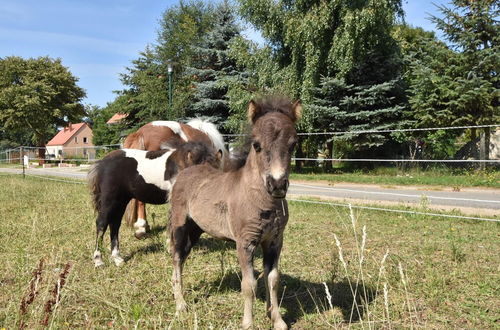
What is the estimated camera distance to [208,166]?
385 cm

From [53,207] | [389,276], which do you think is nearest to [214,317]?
[389,276]

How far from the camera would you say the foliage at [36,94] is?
3969cm

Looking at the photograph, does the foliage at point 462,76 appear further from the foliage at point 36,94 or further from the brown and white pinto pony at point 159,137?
the foliage at point 36,94

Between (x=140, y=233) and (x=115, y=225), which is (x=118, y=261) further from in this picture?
(x=140, y=233)

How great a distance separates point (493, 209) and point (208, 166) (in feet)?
24.4

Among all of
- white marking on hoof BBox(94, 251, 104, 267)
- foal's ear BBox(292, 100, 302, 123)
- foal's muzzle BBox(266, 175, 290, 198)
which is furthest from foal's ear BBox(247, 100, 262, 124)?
white marking on hoof BBox(94, 251, 104, 267)

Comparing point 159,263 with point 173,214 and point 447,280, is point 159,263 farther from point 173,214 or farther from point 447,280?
point 447,280

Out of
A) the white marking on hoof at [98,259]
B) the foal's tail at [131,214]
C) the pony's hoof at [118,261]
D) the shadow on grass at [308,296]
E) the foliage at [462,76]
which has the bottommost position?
the shadow on grass at [308,296]

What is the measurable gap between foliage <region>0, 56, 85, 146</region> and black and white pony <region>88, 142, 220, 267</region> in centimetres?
4074

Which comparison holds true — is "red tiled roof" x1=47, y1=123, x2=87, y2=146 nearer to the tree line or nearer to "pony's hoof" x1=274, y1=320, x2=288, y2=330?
the tree line

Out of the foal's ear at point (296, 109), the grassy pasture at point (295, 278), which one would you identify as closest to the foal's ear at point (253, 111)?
the foal's ear at point (296, 109)

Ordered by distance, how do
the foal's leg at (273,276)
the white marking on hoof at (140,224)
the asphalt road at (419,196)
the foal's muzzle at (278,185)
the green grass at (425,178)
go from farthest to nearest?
the green grass at (425,178), the asphalt road at (419,196), the white marking on hoof at (140,224), the foal's leg at (273,276), the foal's muzzle at (278,185)

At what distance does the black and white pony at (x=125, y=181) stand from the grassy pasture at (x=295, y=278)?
23.0 inches

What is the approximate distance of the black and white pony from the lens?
480cm
